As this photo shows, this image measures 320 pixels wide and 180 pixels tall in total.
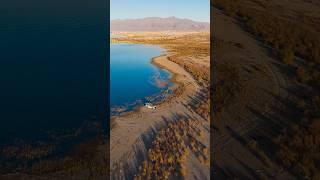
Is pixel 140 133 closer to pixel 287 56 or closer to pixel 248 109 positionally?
pixel 248 109

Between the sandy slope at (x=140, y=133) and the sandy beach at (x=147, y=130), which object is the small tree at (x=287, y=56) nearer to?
the sandy beach at (x=147, y=130)

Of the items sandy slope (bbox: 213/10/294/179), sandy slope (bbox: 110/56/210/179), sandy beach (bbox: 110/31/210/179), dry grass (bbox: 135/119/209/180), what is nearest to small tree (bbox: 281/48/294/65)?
sandy slope (bbox: 213/10/294/179)

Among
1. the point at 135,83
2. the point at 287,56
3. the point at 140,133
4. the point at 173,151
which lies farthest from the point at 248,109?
the point at 135,83

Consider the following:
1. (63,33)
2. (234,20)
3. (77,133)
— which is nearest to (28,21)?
(63,33)

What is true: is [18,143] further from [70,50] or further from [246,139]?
[70,50]

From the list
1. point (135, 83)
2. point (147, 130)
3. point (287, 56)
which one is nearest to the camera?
point (147, 130)

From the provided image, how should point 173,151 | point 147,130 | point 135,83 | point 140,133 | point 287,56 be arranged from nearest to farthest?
point 173,151 → point 140,133 → point 147,130 → point 287,56 → point 135,83
